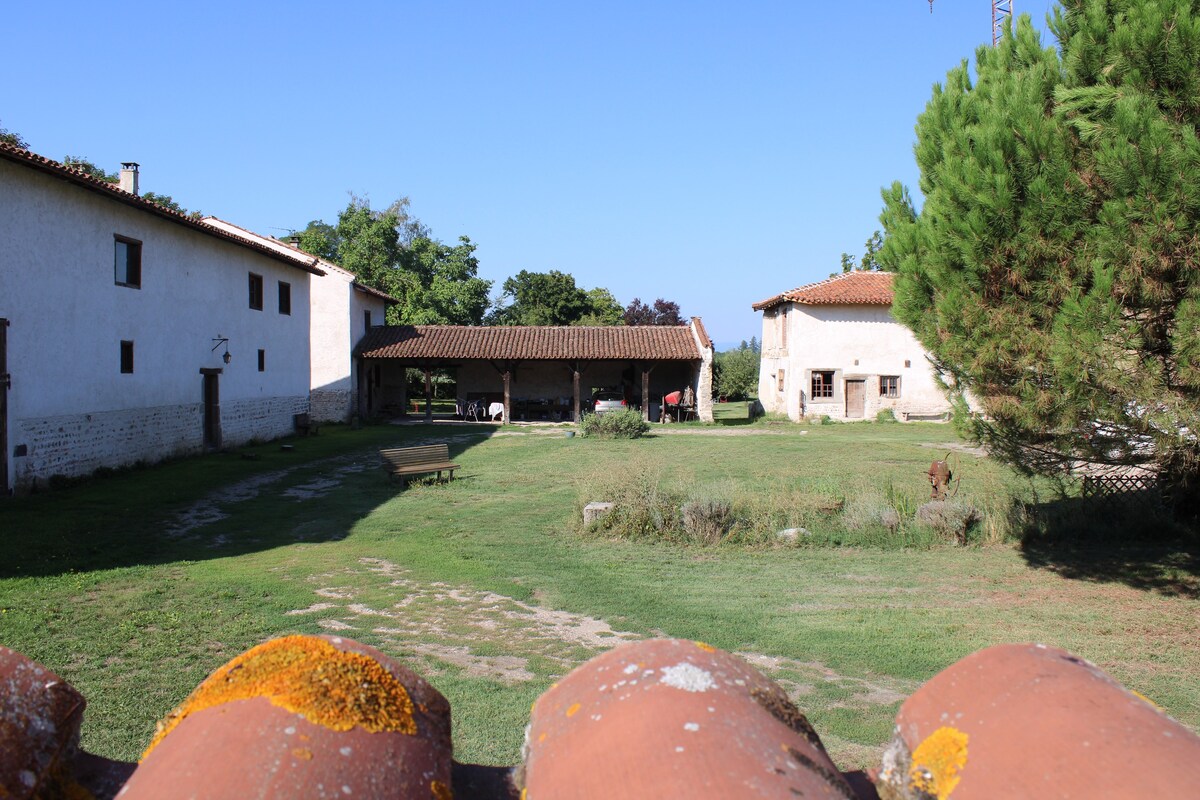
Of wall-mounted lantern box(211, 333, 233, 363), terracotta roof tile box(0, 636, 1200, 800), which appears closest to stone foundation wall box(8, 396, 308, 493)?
wall-mounted lantern box(211, 333, 233, 363)

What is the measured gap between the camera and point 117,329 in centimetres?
1691

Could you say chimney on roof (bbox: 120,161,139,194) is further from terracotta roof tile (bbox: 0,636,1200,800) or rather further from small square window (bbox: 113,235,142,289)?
terracotta roof tile (bbox: 0,636,1200,800)

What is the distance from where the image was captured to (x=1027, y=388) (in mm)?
7367

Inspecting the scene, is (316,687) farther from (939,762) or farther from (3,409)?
(3,409)

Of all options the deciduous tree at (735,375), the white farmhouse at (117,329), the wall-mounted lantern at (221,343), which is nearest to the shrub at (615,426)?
the white farmhouse at (117,329)

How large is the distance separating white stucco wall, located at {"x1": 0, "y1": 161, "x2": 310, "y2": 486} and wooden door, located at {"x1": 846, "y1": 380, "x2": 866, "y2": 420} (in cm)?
2183

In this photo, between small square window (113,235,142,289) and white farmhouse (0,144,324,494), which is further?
small square window (113,235,142,289)

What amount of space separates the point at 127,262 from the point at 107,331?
6.23 feet

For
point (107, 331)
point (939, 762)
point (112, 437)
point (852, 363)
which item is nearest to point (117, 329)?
point (107, 331)

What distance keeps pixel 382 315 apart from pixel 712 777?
3812 centimetres

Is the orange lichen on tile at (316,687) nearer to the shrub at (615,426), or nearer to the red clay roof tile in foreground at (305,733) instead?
the red clay roof tile in foreground at (305,733)

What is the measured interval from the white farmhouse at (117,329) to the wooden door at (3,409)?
0.7 inches

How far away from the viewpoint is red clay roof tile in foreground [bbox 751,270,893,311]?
3322 cm

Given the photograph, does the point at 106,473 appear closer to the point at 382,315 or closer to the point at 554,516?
the point at 554,516
